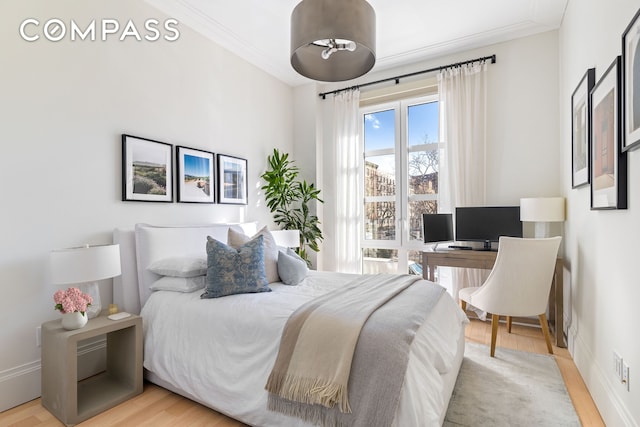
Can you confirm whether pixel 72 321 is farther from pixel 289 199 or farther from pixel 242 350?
pixel 289 199

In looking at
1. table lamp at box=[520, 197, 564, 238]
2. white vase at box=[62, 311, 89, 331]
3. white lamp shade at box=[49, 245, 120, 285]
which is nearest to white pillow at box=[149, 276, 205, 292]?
white lamp shade at box=[49, 245, 120, 285]

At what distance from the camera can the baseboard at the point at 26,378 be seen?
6.57 feet

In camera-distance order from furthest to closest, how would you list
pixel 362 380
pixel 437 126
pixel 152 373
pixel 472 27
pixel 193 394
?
pixel 437 126, pixel 472 27, pixel 152 373, pixel 193 394, pixel 362 380

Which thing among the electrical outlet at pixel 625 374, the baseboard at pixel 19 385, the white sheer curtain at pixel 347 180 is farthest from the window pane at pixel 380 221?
the baseboard at pixel 19 385

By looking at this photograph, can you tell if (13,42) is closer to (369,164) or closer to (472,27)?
(369,164)

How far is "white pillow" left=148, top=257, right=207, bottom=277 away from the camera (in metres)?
2.36

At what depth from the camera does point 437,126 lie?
13.1 feet

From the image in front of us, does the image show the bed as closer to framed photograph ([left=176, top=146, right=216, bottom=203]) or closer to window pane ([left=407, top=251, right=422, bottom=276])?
framed photograph ([left=176, top=146, right=216, bottom=203])

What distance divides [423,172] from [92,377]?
3.82 m

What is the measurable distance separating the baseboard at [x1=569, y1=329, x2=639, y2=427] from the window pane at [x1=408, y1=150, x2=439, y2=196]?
2.09 m

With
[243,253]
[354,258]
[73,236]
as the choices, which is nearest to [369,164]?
[354,258]

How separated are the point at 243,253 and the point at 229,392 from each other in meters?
0.90

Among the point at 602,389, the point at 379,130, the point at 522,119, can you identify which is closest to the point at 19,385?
the point at 602,389

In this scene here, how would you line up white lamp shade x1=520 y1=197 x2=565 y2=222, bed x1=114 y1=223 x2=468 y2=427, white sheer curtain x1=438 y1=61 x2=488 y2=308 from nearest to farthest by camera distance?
bed x1=114 y1=223 x2=468 y2=427 → white lamp shade x1=520 y1=197 x2=565 y2=222 → white sheer curtain x1=438 y1=61 x2=488 y2=308
